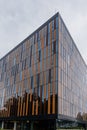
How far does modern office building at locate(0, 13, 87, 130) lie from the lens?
40125 millimetres

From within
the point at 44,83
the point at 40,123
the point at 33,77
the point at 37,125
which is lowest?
the point at 37,125

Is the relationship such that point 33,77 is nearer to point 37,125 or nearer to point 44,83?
point 44,83

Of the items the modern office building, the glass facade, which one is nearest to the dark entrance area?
the modern office building

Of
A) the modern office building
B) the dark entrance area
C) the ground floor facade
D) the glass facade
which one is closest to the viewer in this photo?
the ground floor facade

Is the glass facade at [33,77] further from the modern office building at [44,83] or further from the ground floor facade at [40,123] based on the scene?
the ground floor facade at [40,123]

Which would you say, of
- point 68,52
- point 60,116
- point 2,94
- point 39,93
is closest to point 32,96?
point 39,93

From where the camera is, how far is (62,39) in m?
45.4

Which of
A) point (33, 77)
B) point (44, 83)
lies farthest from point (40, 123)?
point (33, 77)

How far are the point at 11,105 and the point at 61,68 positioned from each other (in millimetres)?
19864

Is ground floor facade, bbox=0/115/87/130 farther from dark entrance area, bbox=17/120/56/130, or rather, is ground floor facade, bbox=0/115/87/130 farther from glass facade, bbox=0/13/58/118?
glass facade, bbox=0/13/58/118

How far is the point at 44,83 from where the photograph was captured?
42.3m

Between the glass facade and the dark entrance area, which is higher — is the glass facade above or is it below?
above

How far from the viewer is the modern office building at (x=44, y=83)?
4012 cm

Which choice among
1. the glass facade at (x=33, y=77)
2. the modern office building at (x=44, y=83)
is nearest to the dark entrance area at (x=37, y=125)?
the modern office building at (x=44, y=83)
